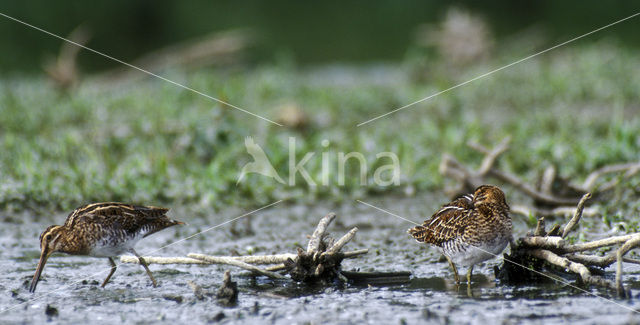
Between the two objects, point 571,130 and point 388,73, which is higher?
point 388,73

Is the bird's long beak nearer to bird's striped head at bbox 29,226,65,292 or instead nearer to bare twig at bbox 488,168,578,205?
bird's striped head at bbox 29,226,65,292

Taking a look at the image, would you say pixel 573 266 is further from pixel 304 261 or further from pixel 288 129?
pixel 288 129

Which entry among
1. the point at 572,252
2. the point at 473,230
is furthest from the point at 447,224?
the point at 572,252

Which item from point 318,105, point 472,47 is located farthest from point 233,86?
point 472,47

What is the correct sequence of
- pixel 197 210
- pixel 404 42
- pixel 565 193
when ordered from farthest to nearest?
pixel 404 42 < pixel 197 210 < pixel 565 193

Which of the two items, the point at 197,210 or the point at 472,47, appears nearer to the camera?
the point at 197,210

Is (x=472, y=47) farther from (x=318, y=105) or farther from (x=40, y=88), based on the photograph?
(x=40, y=88)

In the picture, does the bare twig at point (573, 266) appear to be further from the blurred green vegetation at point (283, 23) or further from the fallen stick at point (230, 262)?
the blurred green vegetation at point (283, 23)
